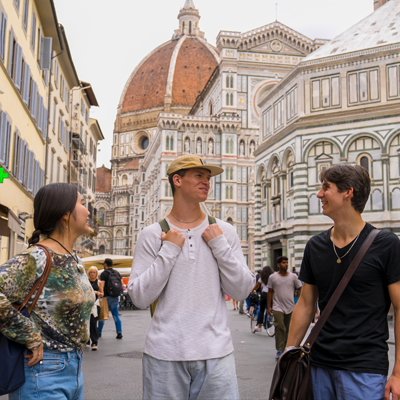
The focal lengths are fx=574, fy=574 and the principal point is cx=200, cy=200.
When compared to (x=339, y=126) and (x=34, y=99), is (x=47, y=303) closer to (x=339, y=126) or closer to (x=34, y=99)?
(x=34, y=99)

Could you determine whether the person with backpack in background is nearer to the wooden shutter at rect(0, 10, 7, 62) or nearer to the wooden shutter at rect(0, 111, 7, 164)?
the wooden shutter at rect(0, 111, 7, 164)

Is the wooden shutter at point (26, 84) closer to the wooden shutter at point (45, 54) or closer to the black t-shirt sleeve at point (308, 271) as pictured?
the wooden shutter at point (45, 54)

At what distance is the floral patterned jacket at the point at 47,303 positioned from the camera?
2.64 meters

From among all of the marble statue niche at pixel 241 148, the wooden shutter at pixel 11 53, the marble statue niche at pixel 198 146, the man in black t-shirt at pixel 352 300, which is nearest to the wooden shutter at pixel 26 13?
the wooden shutter at pixel 11 53

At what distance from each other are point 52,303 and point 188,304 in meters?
0.67

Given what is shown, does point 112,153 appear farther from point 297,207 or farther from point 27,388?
point 27,388

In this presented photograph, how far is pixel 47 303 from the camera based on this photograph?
2.79 m

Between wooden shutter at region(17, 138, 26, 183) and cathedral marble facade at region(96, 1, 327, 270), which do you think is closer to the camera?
wooden shutter at region(17, 138, 26, 183)

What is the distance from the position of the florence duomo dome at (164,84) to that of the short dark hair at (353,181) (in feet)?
356

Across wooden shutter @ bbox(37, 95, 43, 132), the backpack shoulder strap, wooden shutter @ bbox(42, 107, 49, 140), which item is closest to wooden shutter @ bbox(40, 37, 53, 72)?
wooden shutter @ bbox(37, 95, 43, 132)

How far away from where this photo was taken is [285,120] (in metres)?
28.4

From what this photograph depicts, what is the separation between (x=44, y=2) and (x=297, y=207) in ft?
45.1

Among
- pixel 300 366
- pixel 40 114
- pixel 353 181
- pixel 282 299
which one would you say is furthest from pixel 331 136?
pixel 300 366

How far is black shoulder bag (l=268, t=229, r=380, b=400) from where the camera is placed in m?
2.91
